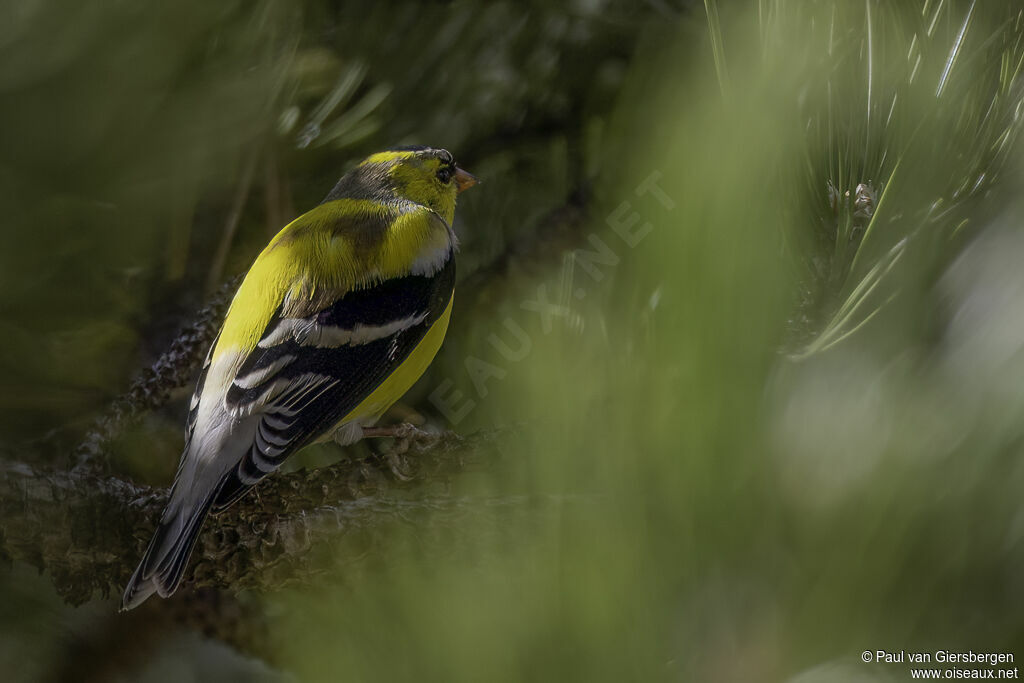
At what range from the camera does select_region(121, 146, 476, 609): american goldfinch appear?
48 centimetres

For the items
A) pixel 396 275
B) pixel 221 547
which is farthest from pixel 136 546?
pixel 396 275

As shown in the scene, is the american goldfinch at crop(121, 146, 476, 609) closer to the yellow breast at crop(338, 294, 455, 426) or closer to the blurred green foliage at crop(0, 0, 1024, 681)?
the yellow breast at crop(338, 294, 455, 426)

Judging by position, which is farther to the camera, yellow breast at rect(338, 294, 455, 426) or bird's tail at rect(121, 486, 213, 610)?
yellow breast at rect(338, 294, 455, 426)

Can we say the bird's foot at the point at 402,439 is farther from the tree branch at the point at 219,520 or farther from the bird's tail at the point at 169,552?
the bird's tail at the point at 169,552

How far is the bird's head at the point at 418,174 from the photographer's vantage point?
58 centimetres

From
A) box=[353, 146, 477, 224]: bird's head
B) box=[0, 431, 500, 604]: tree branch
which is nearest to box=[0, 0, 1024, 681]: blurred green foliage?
box=[0, 431, 500, 604]: tree branch

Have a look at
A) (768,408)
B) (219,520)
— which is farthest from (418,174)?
(768,408)

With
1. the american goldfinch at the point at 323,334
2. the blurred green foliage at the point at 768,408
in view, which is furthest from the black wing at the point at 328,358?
the blurred green foliage at the point at 768,408

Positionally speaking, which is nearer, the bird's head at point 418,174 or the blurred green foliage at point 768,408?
the blurred green foliage at point 768,408

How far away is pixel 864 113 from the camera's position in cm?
29

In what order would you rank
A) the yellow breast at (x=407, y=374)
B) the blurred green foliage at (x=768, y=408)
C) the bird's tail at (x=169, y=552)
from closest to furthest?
1. the blurred green foliage at (x=768, y=408)
2. the bird's tail at (x=169, y=552)
3. the yellow breast at (x=407, y=374)

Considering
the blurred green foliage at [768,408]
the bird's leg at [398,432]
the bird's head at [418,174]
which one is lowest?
the bird's leg at [398,432]

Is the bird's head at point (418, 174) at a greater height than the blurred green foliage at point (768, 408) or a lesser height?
lesser

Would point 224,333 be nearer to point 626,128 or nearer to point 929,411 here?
point 626,128
